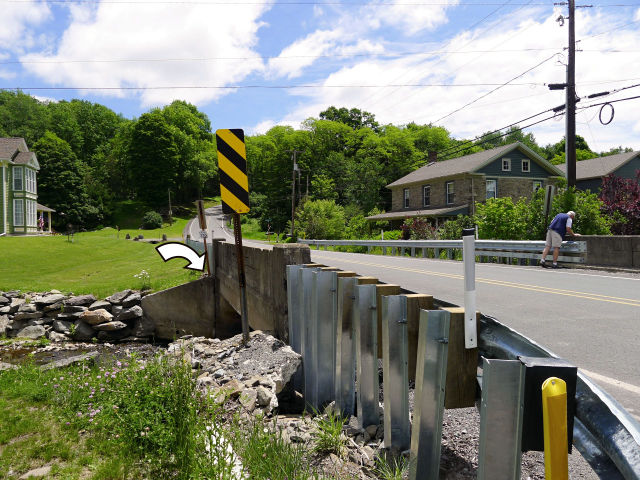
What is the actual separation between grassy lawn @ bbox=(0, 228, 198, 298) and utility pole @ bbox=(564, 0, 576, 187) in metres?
16.0

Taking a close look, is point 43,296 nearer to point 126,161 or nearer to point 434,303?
point 434,303

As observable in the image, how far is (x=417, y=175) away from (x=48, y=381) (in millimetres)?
41431

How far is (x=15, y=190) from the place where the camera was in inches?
1785

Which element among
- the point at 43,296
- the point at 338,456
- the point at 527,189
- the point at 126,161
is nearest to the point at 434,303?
the point at 338,456

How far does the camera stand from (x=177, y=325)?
14.1 m

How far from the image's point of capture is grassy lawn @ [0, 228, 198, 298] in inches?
666

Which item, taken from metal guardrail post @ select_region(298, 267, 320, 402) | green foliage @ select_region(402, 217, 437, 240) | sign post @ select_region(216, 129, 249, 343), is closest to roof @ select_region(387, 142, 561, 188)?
green foliage @ select_region(402, 217, 437, 240)

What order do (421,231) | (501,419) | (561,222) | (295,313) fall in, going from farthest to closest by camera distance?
(421,231)
(561,222)
(295,313)
(501,419)

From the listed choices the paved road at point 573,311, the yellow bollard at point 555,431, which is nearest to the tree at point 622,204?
the paved road at point 573,311

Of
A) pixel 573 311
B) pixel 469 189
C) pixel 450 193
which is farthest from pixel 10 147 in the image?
pixel 573 311

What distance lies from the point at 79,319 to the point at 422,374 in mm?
14250

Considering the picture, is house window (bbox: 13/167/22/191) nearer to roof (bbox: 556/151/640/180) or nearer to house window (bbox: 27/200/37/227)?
house window (bbox: 27/200/37/227)

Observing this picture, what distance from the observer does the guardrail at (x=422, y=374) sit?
1.81 m

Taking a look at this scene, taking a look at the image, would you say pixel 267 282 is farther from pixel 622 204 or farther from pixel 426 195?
pixel 426 195
